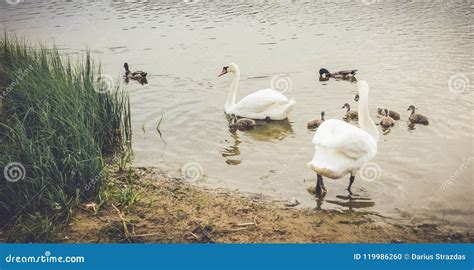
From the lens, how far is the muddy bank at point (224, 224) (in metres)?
5.21

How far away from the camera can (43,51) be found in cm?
795

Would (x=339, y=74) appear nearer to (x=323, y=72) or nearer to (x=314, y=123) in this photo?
(x=323, y=72)

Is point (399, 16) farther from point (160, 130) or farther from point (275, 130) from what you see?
point (160, 130)

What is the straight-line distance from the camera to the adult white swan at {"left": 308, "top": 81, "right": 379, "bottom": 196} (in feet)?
19.6

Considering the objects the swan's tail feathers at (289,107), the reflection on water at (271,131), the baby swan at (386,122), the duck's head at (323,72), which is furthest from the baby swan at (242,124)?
the duck's head at (323,72)

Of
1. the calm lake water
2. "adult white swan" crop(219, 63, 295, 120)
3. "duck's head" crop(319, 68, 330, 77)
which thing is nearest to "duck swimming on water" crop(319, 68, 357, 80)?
"duck's head" crop(319, 68, 330, 77)

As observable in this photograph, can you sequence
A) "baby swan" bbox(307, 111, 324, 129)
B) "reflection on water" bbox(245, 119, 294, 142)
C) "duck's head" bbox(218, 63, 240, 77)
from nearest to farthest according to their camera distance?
"reflection on water" bbox(245, 119, 294, 142), "baby swan" bbox(307, 111, 324, 129), "duck's head" bbox(218, 63, 240, 77)

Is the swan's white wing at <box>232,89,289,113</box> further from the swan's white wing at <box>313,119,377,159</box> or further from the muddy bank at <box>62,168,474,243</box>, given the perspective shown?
→ the muddy bank at <box>62,168,474,243</box>

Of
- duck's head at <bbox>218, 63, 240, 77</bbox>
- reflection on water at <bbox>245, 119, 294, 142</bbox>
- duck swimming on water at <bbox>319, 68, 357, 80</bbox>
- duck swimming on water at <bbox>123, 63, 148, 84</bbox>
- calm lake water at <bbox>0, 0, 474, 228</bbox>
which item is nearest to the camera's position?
calm lake water at <bbox>0, 0, 474, 228</bbox>

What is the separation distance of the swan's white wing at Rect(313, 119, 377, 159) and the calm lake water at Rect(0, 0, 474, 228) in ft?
1.93

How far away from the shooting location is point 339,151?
6.20m

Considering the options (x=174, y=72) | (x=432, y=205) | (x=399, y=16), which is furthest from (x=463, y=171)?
(x=399, y=16)

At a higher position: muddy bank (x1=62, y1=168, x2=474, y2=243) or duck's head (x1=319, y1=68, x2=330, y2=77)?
duck's head (x1=319, y1=68, x2=330, y2=77)

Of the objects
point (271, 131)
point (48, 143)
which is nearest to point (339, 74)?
point (271, 131)
